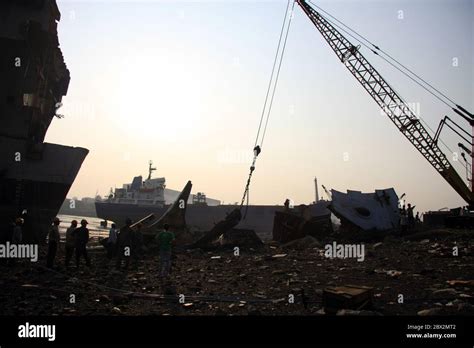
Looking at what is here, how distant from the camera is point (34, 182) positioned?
53.8ft

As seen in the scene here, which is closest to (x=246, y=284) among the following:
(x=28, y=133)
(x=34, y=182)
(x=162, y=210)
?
(x=34, y=182)

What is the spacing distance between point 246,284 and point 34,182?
13.4 m

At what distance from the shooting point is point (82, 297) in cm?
676

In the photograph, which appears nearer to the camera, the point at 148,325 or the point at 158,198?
the point at 148,325

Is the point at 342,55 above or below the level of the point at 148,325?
above

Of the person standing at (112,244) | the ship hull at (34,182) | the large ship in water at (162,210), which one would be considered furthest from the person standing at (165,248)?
the large ship in water at (162,210)

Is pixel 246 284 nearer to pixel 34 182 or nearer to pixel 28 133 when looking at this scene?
pixel 34 182

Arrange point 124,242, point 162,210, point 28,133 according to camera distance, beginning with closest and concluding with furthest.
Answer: point 124,242
point 28,133
point 162,210

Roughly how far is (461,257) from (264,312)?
8.53 m

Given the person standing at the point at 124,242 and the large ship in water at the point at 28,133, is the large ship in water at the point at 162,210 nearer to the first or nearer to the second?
the large ship in water at the point at 28,133

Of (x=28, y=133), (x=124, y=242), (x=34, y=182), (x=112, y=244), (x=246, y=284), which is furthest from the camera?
(x=28, y=133)

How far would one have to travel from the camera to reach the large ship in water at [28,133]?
633 inches

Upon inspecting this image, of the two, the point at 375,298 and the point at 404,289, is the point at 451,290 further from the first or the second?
the point at 375,298

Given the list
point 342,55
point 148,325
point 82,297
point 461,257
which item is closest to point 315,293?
point 148,325
